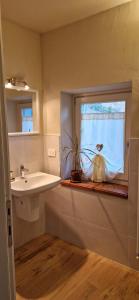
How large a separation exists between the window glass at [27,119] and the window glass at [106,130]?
0.59m

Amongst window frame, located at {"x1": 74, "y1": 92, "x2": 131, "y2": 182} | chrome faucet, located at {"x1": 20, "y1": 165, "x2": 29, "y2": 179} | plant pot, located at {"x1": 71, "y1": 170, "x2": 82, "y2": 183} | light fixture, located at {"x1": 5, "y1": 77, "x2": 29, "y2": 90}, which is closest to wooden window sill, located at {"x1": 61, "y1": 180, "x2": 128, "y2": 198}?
plant pot, located at {"x1": 71, "y1": 170, "x2": 82, "y2": 183}

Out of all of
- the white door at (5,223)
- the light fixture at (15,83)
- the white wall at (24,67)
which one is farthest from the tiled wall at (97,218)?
the white door at (5,223)

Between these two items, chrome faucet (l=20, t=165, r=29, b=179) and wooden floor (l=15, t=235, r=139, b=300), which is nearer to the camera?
wooden floor (l=15, t=235, r=139, b=300)

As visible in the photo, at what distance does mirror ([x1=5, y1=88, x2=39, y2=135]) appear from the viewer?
7.55 ft

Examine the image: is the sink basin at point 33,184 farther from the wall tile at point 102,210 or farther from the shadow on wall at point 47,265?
the shadow on wall at point 47,265

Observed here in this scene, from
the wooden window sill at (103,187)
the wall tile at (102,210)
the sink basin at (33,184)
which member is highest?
the sink basin at (33,184)

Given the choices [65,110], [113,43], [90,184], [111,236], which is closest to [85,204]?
[90,184]

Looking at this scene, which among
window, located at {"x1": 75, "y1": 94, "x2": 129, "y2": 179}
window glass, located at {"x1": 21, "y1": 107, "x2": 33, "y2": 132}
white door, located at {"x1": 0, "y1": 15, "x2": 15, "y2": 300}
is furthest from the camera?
window glass, located at {"x1": 21, "y1": 107, "x2": 33, "y2": 132}

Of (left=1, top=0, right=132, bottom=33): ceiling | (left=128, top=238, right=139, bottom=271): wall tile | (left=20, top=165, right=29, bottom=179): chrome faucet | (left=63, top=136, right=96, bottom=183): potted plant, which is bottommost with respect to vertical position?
(left=128, top=238, right=139, bottom=271): wall tile

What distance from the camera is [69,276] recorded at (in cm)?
202

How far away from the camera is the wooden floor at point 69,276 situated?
1.82 m

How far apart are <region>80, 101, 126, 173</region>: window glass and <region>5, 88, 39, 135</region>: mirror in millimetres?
546

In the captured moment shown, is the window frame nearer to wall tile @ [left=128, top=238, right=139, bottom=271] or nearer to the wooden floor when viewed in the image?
wall tile @ [left=128, top=238, right=139, bottom=271]

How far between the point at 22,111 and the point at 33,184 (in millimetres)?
773
